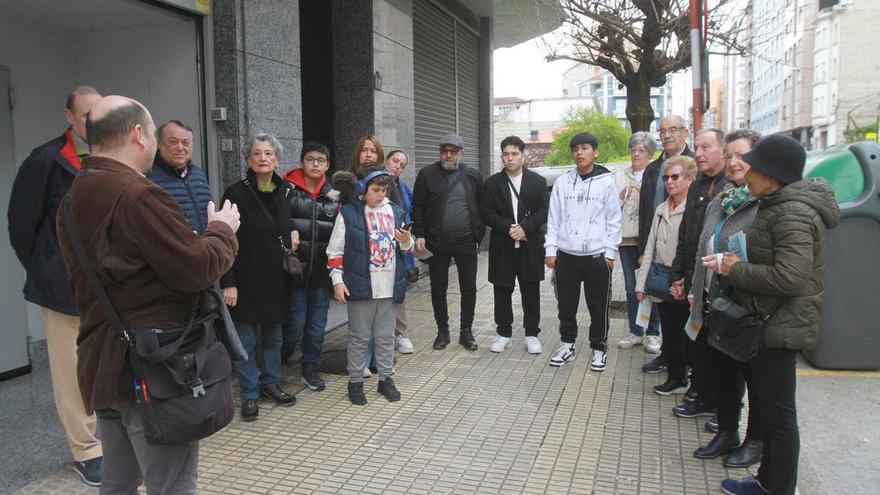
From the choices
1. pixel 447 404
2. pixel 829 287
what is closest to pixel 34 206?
pixel 447 404

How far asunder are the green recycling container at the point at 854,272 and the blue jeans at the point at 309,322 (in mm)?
4016

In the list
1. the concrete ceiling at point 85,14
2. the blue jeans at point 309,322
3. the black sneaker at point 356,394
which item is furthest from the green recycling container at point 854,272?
the concrete ceiling at point 85,14

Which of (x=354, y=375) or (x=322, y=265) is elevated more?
(x=322, y=265)

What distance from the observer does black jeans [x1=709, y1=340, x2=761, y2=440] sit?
3.77 m

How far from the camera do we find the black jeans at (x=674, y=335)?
16.3ft

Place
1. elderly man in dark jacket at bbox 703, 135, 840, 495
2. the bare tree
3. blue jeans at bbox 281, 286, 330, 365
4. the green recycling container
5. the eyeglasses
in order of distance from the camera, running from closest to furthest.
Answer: elderly man in dark jacket at bbox 703, 135, 840, 495
blue jeans at bbox 281, 286, 330, 365
the green recycling container
the eyeglasses
the bare tree

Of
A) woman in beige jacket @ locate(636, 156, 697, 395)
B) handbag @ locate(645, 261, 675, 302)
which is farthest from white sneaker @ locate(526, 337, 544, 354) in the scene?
handbag @ locate(645, 261, 675, 302)

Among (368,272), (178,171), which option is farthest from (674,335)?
(178,171)

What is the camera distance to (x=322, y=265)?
197 inches

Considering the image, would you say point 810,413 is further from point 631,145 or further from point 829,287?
point 631,145

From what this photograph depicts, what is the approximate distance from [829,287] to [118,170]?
545 centimetres

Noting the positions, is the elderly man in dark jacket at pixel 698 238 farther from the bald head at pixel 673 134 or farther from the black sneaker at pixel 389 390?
the black sneaker at pixel 389 390

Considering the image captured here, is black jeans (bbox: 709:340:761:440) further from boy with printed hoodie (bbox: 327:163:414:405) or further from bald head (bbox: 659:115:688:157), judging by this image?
bald head (bbox: 659:115:688:157)

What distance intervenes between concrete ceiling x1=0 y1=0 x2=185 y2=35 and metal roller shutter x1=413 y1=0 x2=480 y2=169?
4922 millimetres
